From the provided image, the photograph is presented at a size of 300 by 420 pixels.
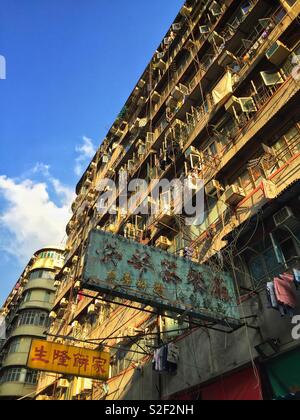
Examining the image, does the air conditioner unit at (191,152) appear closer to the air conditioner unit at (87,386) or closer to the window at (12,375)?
the air conditioner unit at (87,386)

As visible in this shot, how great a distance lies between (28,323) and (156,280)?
2678 centimetres

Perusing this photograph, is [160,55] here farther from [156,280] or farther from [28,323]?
[28,323]

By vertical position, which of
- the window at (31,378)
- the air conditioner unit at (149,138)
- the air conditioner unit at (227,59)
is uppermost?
the air conditioner unit at (149,138)

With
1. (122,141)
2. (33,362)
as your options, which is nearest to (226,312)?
(33,362)

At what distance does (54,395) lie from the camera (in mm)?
20078

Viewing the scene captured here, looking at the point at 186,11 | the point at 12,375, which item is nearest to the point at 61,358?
the point at 186,11

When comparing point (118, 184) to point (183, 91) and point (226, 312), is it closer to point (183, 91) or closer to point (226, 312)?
point (183, 91)

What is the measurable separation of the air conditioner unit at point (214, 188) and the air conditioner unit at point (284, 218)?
11.5ft

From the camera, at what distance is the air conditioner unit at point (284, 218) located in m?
8.41

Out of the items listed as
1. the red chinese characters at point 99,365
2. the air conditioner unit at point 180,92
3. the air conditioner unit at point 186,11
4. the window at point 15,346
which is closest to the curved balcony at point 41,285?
the window at point 15,346

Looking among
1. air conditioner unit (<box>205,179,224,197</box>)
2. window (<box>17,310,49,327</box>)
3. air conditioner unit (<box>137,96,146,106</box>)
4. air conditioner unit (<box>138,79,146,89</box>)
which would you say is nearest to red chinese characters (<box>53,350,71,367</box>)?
air conditioner unit (<box>205,179,224,197</box>)

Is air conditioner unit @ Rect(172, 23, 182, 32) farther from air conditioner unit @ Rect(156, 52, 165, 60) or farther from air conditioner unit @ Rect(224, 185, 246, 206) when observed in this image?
air conditioner unit @ Rect(224, 185, 246, 206)
